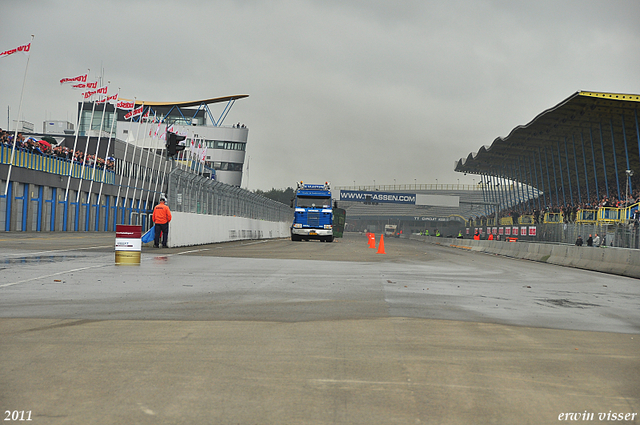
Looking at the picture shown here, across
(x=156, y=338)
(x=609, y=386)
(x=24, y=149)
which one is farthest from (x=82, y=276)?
(x=24, y=149)

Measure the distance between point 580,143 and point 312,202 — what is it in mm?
36042

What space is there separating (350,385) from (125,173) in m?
63.8

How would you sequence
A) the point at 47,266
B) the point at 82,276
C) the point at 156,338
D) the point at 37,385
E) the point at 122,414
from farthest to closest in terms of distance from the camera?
the point at 47,266 → the point at 82,276 → the point at 156,338 → the point at 37,385 → the point at 122,414

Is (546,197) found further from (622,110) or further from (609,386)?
(609,386)

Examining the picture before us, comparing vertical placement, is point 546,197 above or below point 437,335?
above

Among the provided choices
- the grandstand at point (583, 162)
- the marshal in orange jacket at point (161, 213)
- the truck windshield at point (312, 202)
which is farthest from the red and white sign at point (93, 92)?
the grandstand at point (583, 162)

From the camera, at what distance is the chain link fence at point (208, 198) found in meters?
25.8

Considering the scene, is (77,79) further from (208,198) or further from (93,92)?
(208,198)

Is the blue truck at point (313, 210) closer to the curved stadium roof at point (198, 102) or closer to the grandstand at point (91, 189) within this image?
the grandstand at point (91, 189)

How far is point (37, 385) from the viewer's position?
4.61 meters

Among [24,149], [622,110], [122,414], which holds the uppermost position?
[622,110]

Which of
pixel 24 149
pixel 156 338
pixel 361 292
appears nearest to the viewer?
pixel 156 338

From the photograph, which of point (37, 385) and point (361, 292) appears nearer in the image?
point (37, 385)

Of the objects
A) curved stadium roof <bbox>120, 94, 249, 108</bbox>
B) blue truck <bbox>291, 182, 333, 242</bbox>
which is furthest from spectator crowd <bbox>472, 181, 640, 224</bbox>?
curved stadium roof <bbox>120, 94, 249, 108</bbox>
